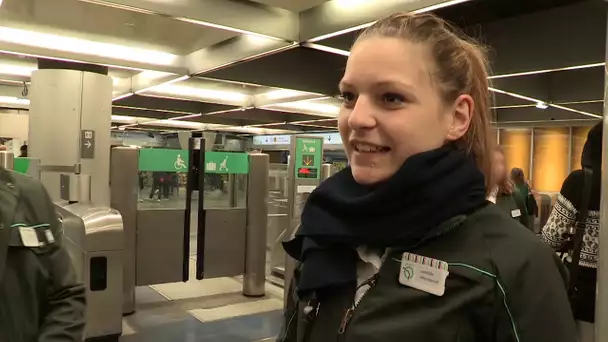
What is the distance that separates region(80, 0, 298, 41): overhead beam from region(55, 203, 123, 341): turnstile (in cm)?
154

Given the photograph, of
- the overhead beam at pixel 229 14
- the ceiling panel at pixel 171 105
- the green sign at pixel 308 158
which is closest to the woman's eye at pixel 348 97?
the overhead beam at pixel 229 14

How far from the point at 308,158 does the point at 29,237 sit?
4.91m

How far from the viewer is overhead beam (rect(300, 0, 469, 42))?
10.1 ft

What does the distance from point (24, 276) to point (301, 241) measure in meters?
0.87

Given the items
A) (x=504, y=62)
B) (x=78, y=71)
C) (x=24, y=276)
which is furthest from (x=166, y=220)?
(x=24, y=276)

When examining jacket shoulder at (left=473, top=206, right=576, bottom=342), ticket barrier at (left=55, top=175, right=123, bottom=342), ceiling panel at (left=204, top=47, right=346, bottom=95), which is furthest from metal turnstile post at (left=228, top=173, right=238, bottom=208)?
jacket shoulder at (left=473, top=206, right=576, bottom=342)

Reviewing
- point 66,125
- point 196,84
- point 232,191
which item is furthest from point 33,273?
point 196,84

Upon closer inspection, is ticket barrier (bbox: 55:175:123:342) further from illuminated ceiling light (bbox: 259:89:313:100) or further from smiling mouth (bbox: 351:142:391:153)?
illuminated ceiling light (bbox: 259:89:313:100)

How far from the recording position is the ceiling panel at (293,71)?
495cm

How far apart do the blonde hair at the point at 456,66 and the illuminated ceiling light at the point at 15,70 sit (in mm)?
6719

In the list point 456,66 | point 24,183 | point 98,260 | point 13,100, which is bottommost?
point 98,260

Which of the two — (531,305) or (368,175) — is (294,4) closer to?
(368,175)

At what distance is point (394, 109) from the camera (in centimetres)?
88

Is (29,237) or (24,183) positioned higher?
(24,183)
